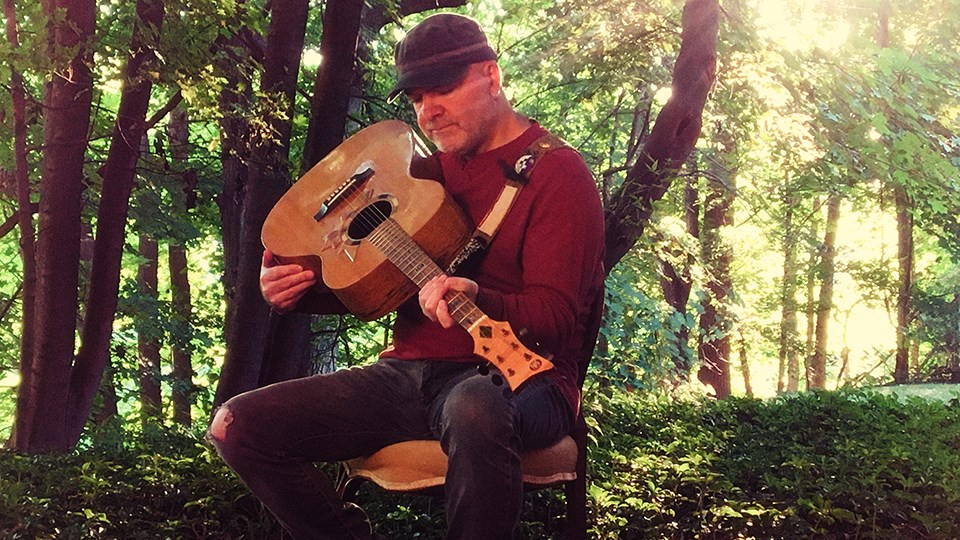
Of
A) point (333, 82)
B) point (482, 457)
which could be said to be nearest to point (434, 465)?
point (482, 457)

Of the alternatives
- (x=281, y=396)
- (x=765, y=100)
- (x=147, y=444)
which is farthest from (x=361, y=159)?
(x=765, y=100)

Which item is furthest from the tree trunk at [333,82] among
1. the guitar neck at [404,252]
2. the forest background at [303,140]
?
the guitar neck at [404,252]

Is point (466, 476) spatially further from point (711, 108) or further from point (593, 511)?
point (711, 108)

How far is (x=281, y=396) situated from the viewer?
2.79 meters

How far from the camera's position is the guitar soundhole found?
2.83 meters

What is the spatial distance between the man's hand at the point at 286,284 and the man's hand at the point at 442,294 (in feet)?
1.85

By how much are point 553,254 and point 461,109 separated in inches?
22.6

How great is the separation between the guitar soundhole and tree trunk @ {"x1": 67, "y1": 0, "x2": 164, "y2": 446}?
2.86 metres

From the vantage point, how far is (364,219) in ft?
9.39

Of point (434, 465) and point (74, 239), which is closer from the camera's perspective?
point (434, 465)

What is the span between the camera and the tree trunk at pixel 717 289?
1122 centimetres

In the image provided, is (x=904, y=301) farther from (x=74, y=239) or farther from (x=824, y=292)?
(x=74, y=239)

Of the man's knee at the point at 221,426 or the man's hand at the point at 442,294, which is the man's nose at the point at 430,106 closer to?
the man's hand at the point at 442,294

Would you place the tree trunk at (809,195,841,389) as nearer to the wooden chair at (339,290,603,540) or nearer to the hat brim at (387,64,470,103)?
the wooden chair at (339,290,603,540)
